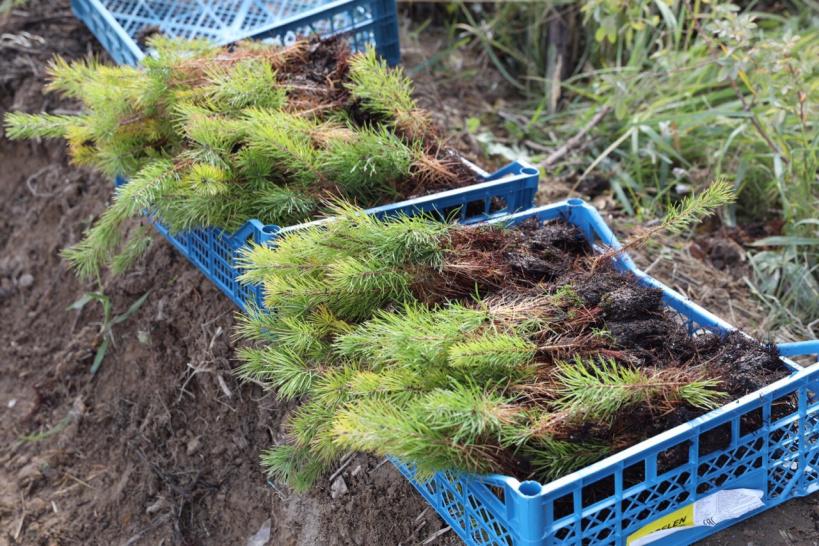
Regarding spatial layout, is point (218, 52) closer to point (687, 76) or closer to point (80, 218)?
point (80, 218)

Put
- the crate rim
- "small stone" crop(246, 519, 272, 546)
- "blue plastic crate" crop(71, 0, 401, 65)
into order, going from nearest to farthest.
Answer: the crate rim
"small stone" crop(246, 519, 272, 546)
"blue plastic crate" crop(71, 0, 401, 65)

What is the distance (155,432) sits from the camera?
279 cm

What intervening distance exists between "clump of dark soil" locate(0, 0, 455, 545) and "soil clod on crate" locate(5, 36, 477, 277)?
1.14 feet

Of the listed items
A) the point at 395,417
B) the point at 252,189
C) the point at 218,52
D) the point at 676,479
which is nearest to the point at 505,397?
the point at 395,417

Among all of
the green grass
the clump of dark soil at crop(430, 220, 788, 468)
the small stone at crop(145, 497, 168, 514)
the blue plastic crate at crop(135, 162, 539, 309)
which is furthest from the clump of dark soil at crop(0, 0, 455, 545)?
the green grass

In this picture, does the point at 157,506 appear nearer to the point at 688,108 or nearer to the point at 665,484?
the point at 665,484

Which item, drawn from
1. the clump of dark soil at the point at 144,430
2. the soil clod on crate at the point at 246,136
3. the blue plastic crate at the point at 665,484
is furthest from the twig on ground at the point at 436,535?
the soil clod on crate at the point at 246,136

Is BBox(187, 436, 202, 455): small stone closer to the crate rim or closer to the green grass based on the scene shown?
the crate rim

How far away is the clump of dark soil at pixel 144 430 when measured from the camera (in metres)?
2.37

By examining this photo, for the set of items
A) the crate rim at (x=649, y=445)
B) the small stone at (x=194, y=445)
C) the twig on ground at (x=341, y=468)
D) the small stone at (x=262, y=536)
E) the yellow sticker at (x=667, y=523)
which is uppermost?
the crate rim at (x=649, y=445)

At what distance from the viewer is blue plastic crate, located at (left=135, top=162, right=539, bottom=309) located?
94.5 inches

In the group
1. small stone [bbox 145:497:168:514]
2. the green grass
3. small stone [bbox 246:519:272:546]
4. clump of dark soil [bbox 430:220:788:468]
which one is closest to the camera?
clump of dark soil [bbox 430:220:788:468]

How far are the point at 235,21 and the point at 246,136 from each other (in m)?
1.41

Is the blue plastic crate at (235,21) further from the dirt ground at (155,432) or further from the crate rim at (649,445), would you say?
the crate rim at (649,445)
